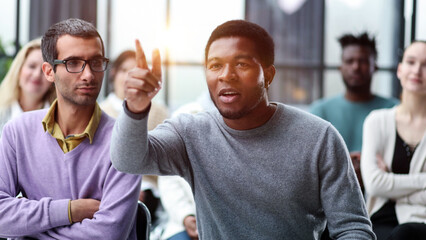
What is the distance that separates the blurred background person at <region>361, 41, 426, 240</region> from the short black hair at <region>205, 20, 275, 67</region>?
1171mm

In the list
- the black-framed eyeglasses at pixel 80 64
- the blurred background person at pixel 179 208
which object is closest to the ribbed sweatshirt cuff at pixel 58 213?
the black-framed eyeglasses at pixel 80 64

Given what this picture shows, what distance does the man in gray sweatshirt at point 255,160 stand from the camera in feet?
5.29

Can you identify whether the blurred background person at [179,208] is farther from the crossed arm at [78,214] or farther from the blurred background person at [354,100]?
the blurred background person at [354,100]

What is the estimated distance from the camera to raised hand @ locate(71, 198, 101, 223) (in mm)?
1793

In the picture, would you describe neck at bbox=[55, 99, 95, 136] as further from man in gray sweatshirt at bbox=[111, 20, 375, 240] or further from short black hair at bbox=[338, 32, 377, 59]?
short black hair at bbox=[338, 32, 377, 59]

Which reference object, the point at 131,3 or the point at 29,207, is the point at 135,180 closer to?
the point at 29,207

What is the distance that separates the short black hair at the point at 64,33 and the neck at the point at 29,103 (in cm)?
108

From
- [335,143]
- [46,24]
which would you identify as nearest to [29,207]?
[335,143]

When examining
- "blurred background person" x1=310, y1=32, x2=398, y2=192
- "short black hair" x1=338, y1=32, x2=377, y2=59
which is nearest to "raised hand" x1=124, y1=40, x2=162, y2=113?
"blurred background person" x1=310, y1=32, x2=398, y2=192

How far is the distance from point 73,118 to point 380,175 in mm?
1553

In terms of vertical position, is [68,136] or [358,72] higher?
[358,72]

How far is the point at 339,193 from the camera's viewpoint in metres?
1.61

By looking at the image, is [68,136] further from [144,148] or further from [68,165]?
[144,148]

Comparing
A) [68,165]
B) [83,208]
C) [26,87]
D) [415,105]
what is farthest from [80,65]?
[415,105]
